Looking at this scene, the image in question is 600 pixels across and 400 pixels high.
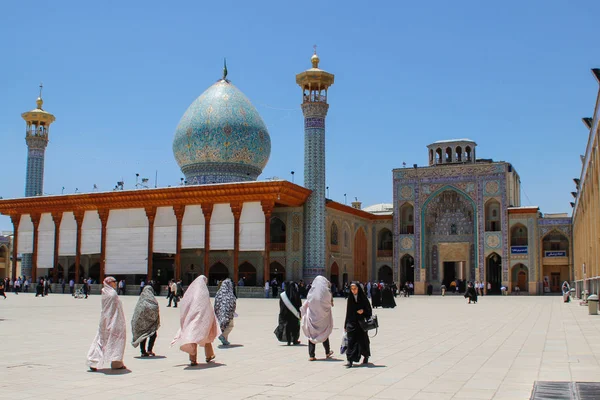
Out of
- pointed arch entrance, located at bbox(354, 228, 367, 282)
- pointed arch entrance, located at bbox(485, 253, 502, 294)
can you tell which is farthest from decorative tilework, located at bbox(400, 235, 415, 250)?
pointed arch entrance, located at bbox(485, 253, 502, 294)

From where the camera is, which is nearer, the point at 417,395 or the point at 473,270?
the point at 417,395

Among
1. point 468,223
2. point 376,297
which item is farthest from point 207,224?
point 468,223

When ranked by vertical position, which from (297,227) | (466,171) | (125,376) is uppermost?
(466,171)

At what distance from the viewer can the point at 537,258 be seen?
35875mm

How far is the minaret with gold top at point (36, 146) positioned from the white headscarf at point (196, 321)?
111ft

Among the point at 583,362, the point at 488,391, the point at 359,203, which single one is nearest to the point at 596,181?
the point at 583,362

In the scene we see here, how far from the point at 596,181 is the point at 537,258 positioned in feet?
56.3

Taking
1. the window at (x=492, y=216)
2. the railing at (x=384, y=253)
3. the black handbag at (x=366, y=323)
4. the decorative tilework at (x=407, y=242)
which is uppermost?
the window at (x=492, y=216)

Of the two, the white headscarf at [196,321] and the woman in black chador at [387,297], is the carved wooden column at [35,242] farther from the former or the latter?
the white headscarf at [196,321]

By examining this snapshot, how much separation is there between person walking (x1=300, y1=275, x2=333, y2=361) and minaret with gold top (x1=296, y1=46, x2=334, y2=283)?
847 inches

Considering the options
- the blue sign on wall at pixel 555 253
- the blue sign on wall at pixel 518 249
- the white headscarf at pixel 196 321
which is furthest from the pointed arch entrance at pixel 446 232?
the white headscarf at pixel 196 321

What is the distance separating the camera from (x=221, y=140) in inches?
1331

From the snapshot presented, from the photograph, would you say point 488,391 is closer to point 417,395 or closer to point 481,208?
point 417,395

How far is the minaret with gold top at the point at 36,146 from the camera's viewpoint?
3916cm
